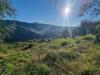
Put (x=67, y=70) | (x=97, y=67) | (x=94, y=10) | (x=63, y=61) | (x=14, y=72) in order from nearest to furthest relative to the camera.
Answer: (x=14, y=72) < (x=67, y=70) < (x=97, y=67) < (x=63, y=61) < (x=94, y=10)

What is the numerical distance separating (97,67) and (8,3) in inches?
223

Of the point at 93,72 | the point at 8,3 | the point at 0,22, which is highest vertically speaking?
the point at 8,3

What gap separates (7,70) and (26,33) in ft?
505

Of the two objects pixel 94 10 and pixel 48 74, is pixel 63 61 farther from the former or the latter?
pixel 94 10

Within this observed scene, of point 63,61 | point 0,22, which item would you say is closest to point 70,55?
point 63,61

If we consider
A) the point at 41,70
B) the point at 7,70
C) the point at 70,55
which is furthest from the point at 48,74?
the point at 70,55

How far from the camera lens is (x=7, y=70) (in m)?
9.10

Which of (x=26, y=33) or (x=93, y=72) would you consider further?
(x=26, y=33)

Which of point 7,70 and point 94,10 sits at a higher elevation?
point 94,10

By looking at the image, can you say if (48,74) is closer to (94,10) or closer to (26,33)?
(94,10)

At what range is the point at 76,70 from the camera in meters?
10.6

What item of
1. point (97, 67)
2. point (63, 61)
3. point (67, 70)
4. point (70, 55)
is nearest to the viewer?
point (67, 70)

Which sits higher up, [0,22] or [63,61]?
[0,22]

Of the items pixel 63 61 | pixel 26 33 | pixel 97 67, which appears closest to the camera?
pixel 97 67
